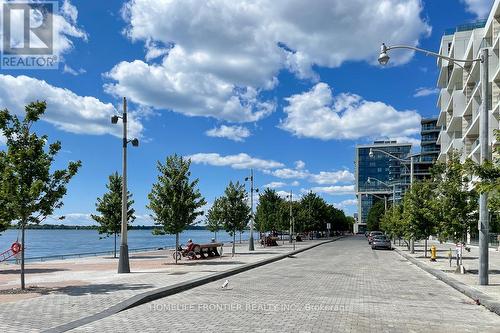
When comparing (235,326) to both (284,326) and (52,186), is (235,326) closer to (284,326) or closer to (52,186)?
(284,326)

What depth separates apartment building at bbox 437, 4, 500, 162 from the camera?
42.9 metres

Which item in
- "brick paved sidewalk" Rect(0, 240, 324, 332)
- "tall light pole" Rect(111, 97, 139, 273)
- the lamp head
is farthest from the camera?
"tall light pole" Rect(111, 97, 139, 273)

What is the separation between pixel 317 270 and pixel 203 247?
29.5 ft

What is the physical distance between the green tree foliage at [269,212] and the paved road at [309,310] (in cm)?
4599

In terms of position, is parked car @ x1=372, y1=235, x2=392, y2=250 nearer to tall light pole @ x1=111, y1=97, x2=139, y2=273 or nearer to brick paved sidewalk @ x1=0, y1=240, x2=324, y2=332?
brick paved sidewalk @ x1=0, y1=240, x2=324, y2=332

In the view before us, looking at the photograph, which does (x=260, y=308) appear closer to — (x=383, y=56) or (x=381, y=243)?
(x=383, y=56)

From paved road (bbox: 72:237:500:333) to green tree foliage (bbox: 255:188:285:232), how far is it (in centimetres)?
4599

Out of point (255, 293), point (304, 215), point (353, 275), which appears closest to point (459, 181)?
point (353, 275)

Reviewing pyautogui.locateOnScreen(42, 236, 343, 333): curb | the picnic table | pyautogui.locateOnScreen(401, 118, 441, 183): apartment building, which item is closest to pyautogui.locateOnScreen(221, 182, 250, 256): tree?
the picnic table

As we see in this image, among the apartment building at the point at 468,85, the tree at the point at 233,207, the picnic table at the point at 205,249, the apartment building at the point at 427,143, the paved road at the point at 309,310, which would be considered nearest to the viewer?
the paved road at the point at 309,310

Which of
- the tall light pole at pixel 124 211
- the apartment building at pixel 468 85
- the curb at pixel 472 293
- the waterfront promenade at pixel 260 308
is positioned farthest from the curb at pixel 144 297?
the apartment building at pixel 468 85

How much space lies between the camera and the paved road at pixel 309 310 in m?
9.34

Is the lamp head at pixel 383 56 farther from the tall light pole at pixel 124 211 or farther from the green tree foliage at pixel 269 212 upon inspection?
the green tree foliage at pixel 269 212

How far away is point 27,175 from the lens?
550 inches
